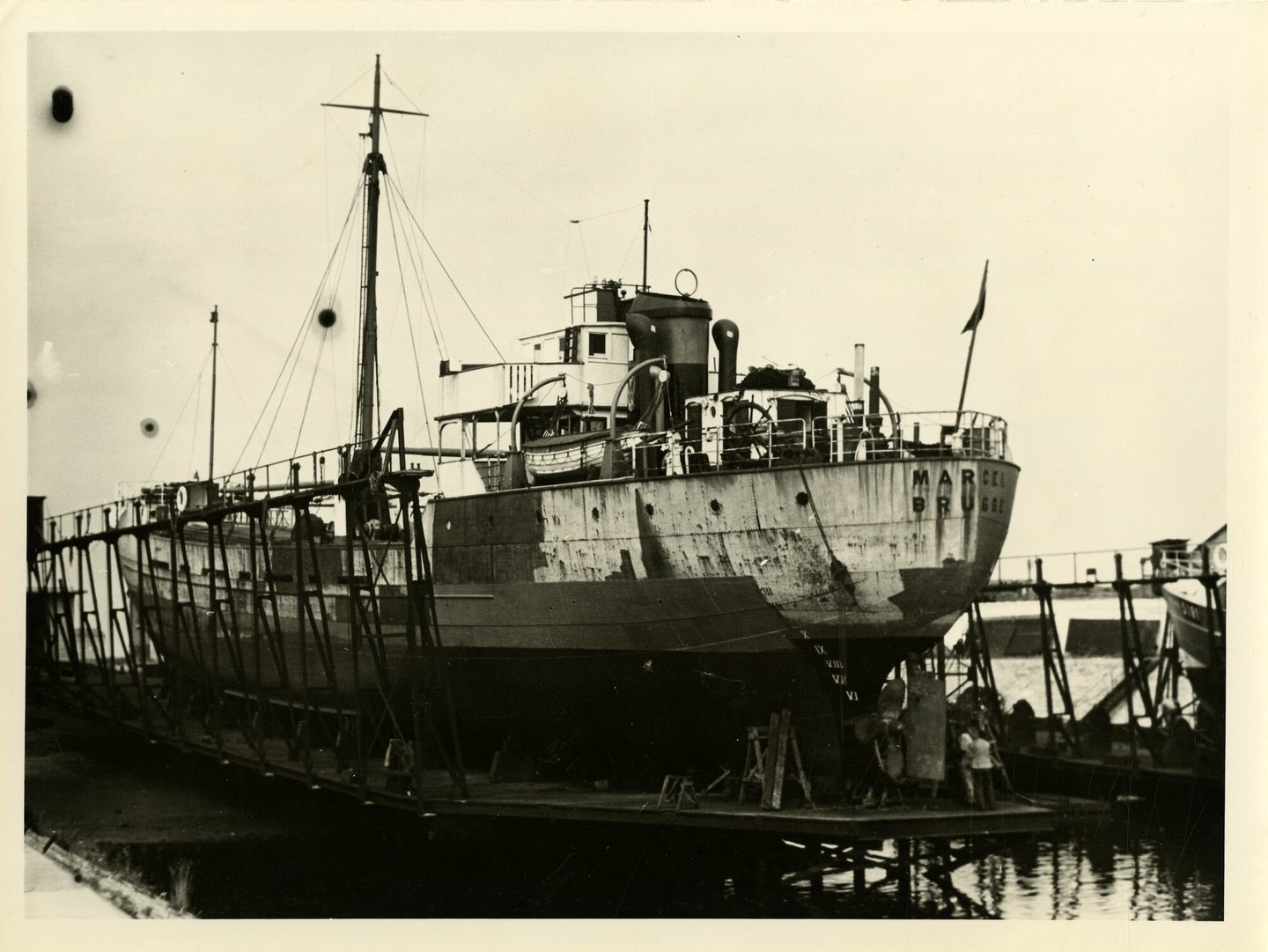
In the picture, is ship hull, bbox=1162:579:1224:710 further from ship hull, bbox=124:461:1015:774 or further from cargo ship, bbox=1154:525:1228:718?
ship hull, bbox=124:461:1015:774

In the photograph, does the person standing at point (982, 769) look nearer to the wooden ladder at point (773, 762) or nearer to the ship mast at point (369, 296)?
the wooden ladder at point (773, 762)

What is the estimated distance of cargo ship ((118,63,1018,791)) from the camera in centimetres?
2122

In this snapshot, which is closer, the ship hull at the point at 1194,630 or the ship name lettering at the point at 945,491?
the ship name lettering at the point at 945,491

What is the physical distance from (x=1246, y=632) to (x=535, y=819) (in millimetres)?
9383

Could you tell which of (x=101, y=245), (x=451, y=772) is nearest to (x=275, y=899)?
(x=451, y=772)

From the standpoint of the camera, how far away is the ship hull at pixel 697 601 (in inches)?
832

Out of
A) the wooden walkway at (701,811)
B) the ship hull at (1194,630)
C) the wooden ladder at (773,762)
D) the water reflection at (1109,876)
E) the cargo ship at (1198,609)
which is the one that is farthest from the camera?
the ship hull at (1194,630)

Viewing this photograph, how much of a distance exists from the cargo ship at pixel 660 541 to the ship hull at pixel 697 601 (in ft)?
0.11

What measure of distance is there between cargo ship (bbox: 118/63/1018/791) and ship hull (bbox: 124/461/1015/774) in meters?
0.03

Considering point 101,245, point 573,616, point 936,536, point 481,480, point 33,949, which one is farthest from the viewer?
point 481,480

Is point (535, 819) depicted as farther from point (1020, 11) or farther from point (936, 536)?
point (1020, 11)

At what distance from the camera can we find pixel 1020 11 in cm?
1720

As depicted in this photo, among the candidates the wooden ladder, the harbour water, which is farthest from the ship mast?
the wooden ladder

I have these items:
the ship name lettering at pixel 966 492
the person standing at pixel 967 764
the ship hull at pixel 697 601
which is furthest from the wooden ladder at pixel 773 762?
the ship name lettering at pixel 966 492
